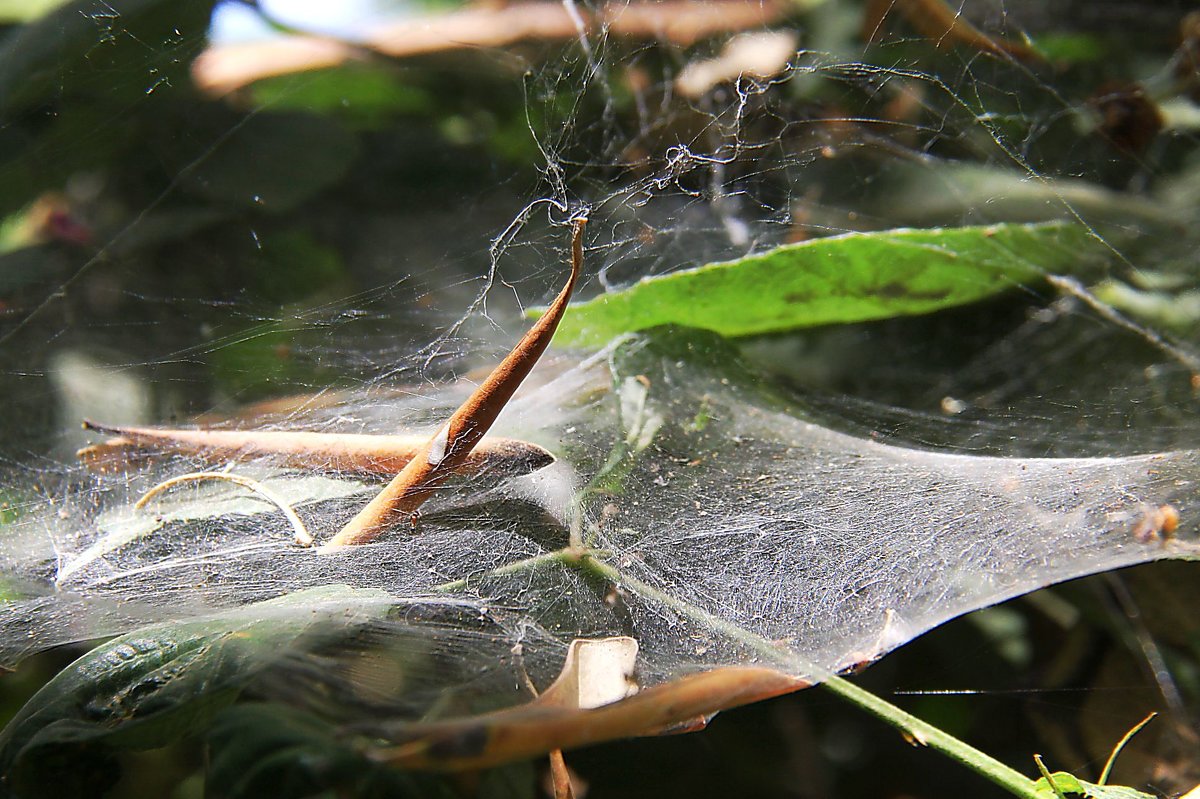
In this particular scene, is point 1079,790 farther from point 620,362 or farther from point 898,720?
point 620,362

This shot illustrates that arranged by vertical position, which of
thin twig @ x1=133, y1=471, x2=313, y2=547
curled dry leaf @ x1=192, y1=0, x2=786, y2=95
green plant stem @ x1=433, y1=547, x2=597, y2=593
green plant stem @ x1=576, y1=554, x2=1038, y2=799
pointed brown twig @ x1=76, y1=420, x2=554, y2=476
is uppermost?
curled dry leaf @ x1=192, y1=0, x2=786, y2=95

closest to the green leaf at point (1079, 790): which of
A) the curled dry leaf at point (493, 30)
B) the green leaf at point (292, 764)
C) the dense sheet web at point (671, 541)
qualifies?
the dense sheet web at point (671, 541)

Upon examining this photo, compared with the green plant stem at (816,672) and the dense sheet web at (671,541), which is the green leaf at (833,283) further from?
the green plant stem at (816,672)

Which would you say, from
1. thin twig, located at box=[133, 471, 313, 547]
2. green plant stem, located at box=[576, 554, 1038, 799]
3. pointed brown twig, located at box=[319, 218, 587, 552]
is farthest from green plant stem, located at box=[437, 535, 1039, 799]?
thin twig, located at box=[133, 471, 313, 547]

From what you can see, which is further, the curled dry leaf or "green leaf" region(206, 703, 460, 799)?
the curled dry leaf

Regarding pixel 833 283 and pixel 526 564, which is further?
pixel 833 283

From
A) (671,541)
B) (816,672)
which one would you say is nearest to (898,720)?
(816,672)

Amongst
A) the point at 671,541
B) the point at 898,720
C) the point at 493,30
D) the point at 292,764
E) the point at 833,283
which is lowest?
the point at 898,720

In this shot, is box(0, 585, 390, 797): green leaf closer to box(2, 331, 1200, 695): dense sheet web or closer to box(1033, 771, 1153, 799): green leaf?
box(2, 331, 1200, 695): dense sheet web
